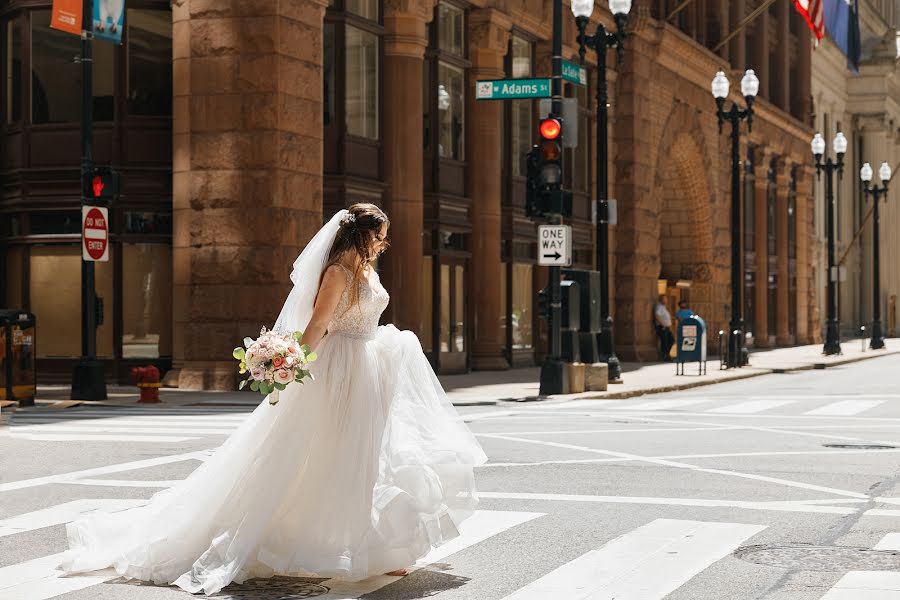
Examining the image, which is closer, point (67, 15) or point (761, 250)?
point (67, 15)

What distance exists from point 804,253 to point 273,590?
186ft

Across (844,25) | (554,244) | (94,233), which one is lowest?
(554,244)

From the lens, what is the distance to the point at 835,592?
721 cm

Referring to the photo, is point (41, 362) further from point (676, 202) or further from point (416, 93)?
point (676, 202)

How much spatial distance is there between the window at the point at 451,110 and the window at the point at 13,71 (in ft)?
29.1

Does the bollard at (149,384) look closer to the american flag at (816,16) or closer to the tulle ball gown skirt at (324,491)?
the tulle ball gown skirt at (324,491)

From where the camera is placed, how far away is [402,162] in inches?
1108

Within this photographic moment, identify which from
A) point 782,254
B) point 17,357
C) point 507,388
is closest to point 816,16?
point 782,254

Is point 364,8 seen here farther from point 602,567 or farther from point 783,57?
point 783,57

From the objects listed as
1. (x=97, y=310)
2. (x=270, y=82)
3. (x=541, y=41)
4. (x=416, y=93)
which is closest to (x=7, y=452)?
(x=97, y=310)

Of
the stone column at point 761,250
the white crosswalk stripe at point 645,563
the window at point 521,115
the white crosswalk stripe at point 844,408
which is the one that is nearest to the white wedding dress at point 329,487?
the white crosswalk stripe at point 645,563

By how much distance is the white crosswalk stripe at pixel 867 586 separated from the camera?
23.3 ft

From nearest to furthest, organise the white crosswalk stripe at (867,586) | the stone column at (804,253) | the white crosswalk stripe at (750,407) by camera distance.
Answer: the white crosswalk stripe at (867,586) < the white crosswalk stripe at (750,407) < the stone column at (804,253)

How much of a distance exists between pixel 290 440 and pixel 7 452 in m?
7.54
